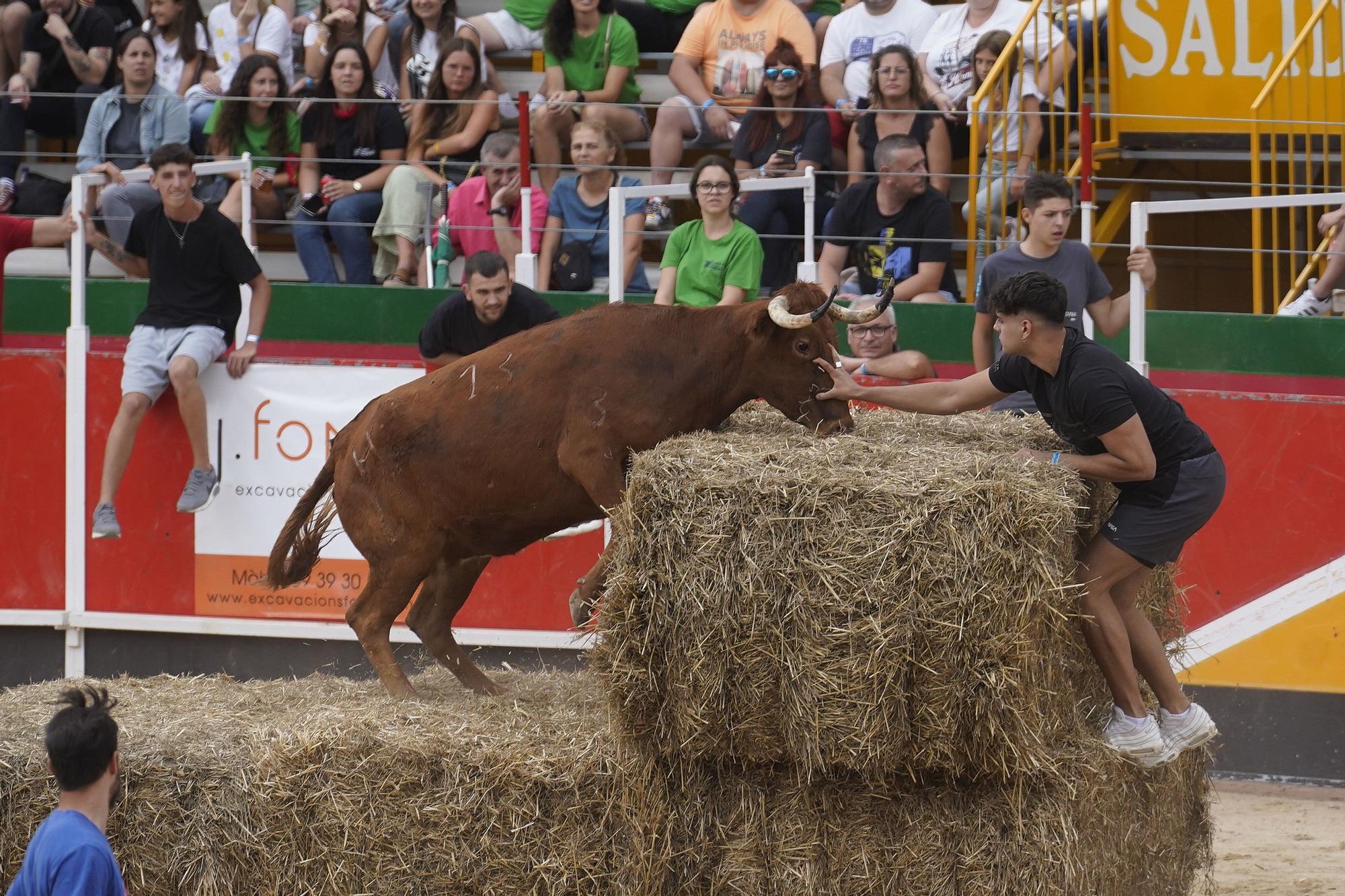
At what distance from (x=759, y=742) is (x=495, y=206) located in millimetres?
4909

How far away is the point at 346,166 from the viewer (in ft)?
31.8

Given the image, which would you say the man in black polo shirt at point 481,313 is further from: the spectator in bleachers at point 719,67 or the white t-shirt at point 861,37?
the white t-shirt at point 861,37

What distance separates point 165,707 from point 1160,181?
20.3 ft

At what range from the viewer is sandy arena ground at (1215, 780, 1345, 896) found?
6.38 metres

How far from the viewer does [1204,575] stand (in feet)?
25.3

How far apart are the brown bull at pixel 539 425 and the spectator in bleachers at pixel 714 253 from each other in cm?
168

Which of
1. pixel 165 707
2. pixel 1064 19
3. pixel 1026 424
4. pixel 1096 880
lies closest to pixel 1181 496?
pixel 1026 424

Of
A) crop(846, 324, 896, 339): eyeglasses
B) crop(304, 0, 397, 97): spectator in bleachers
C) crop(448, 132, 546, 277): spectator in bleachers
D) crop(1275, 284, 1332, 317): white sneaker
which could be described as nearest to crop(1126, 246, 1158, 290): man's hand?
crop(1275, 284, 1332, 317): white sneaker

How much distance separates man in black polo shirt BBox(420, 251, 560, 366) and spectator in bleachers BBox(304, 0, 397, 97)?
332 cm

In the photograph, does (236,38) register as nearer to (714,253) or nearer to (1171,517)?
(714,253)

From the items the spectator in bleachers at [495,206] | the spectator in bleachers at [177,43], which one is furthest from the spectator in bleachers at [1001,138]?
the spectator in bleachers at [177,43]

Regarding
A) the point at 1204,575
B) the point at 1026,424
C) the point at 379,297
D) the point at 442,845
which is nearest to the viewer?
the point at 442,845

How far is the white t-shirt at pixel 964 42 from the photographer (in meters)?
9.27

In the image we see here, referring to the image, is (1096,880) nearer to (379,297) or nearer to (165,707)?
(165,707)
